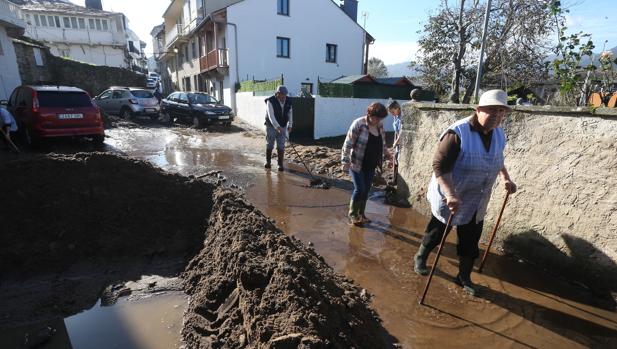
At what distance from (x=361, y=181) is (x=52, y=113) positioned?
8.73 metres

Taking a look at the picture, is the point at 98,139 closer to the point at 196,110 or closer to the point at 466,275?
the point at 196,110

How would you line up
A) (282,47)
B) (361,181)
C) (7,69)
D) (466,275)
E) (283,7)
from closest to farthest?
(466,275)
(361,181)
(7,69)
(283,7)
(282,47)

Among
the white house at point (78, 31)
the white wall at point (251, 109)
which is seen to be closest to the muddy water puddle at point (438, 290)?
the white wall at point (251, 109)

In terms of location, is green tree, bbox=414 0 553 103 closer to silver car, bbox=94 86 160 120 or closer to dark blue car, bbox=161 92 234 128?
dark blue car, bbox=161 92 234 128

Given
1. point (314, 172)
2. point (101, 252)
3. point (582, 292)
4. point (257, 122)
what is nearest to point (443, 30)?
point (257, 122)

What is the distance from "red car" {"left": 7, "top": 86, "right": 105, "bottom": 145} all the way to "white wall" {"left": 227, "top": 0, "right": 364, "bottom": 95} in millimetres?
12647

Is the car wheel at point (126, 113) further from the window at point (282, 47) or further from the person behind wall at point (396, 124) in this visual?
the person behind wall at point (396, 124)

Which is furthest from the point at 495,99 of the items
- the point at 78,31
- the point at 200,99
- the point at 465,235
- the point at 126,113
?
the point at 78,31

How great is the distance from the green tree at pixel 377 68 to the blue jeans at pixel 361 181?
50.1 m

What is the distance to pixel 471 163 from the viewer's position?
9.91 feet

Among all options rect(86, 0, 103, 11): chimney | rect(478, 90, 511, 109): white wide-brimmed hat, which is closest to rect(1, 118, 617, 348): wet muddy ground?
rect(478, 90, 511, 109): white wide-brimmed hat

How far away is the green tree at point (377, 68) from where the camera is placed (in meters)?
54.5

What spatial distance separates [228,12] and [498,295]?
21.7 meters

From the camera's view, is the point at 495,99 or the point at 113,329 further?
the point at 113,329
